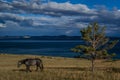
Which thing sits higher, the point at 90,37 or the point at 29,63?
the point at 90,37

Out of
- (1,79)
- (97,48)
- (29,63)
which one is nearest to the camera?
(1,79)

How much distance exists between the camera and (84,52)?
1499 inches

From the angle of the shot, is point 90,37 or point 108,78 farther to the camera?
point 90,37

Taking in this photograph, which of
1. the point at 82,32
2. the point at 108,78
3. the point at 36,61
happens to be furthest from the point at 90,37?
the point at 108,78

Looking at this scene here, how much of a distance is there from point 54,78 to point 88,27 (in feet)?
69.8

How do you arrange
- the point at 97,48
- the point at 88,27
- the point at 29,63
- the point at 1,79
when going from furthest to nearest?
the point at 97,48, the point at 88,27, the point at 29,63, the point at 1,79

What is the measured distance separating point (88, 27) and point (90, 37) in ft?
4.36

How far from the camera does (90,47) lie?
37594 mm

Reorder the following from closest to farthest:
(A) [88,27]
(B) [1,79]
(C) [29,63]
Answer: (B) [1,79] < (C) [29,63] < (A) [88,27]

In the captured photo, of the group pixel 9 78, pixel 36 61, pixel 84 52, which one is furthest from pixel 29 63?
pixel 9 78

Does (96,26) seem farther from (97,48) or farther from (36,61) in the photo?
(36,61)

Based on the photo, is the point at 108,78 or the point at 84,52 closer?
the point at 108,78

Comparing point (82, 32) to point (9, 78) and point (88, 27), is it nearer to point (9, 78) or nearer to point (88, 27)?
point (88, 27)

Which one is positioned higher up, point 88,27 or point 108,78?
point 88,27
